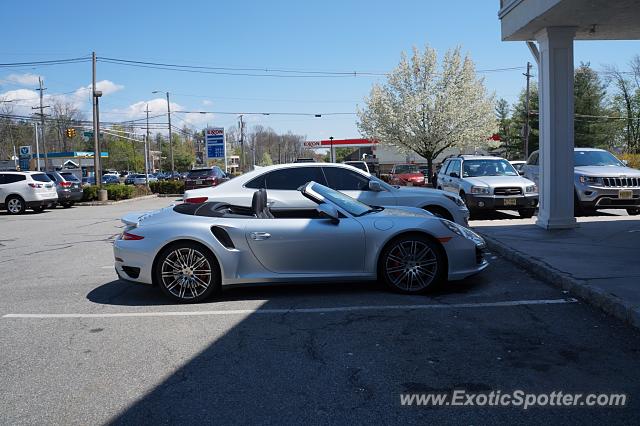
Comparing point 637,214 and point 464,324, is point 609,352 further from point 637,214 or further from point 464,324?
point 637,214

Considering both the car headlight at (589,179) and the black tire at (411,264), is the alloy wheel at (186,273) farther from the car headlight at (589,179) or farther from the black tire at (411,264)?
the car headlight at (589,179)

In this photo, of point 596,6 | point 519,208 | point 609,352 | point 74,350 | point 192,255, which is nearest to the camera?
point 609,352

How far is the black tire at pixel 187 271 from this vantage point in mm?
6238

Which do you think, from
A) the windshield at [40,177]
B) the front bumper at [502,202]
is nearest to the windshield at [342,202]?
the front bumper at [502,202]

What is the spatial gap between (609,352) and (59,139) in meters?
117

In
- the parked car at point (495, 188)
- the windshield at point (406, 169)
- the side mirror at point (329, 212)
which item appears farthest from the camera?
the windshield at point (406, 169)

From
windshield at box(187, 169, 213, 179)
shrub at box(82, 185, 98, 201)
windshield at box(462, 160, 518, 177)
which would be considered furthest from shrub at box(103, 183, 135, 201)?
windshield at box(462, 160, 518, 177)

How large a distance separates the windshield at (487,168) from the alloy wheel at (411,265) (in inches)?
364

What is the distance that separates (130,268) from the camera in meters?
6.38

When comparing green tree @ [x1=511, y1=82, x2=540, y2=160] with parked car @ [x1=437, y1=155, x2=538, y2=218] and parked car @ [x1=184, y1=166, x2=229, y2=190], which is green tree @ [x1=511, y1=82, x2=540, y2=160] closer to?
parked car @ [x1=184, y1=166, x2=229, y2=190]

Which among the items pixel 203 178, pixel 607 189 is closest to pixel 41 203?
pixel 203 178

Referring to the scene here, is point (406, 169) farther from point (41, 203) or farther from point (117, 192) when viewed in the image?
point (41, 203)

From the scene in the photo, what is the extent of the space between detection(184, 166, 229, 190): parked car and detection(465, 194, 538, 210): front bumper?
17214mm

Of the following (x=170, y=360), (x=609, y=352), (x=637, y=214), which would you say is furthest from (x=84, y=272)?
(x=637, y=214)
